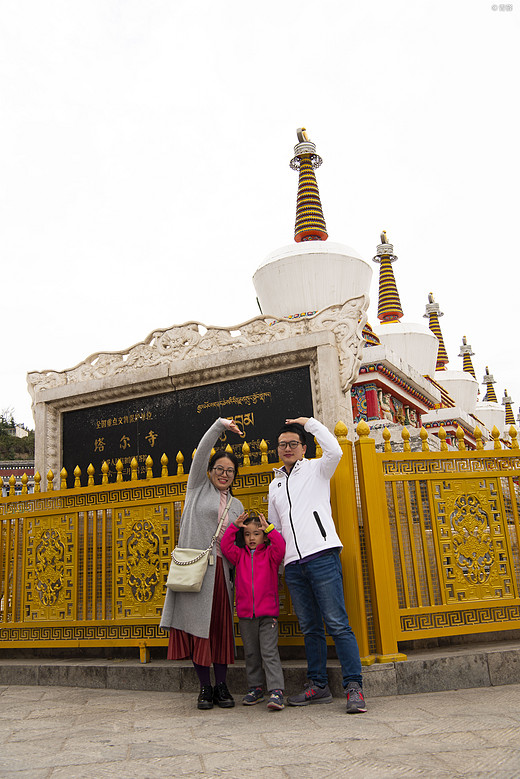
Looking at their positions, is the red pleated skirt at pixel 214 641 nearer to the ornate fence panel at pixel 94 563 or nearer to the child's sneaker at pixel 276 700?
the child's sneaker at pixel 276 700

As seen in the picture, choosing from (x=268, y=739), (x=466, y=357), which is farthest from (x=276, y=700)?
(x=466, y=357)

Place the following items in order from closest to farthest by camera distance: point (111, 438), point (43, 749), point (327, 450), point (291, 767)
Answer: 1. point (291, 767)
2. point (43, 749)
3. point (327, 450)
4. point (111, 438)

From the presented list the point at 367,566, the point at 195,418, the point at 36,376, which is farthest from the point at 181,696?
the point at 36,376

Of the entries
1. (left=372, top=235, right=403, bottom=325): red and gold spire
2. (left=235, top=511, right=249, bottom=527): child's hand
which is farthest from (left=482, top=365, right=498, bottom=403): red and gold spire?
(left=235, top=511, right=249, bottom=527): child's hand

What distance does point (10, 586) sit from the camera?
6.53 metres

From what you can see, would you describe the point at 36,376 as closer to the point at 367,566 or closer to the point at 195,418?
the point at 195,418

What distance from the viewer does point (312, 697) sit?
13.7 ft

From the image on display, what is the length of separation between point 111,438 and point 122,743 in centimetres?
617

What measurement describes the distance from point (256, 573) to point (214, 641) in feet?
1.83

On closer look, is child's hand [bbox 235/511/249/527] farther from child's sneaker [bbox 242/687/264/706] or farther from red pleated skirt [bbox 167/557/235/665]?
child's sneaker [bbox 242/687/264/706]

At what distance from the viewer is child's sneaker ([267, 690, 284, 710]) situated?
405 cm

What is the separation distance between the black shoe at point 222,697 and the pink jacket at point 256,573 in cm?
51

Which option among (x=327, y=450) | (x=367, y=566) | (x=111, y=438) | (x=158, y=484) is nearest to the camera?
(x=327, y=450)

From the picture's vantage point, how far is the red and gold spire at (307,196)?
1387 centimetres
